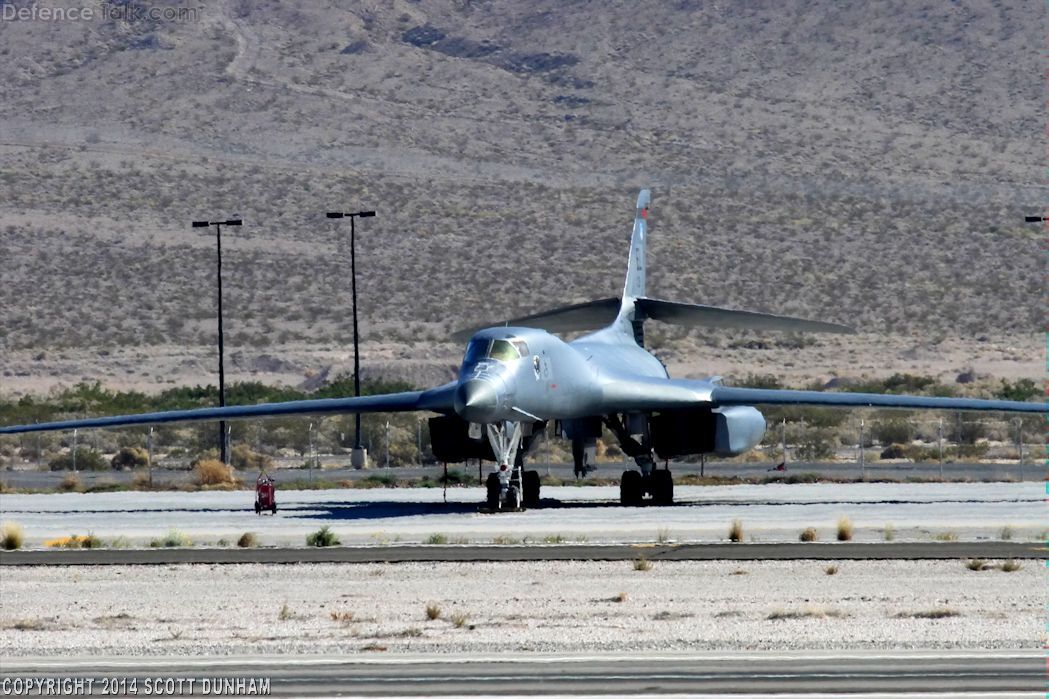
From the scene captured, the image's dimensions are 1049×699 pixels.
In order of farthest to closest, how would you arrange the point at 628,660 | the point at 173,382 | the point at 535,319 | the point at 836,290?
1. the point at 836,290
2. the point at 173,382
3. the point at 535,319
4. the point at 628,660

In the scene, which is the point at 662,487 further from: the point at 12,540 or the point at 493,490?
the point at 12,540

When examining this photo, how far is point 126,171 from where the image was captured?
115375mm

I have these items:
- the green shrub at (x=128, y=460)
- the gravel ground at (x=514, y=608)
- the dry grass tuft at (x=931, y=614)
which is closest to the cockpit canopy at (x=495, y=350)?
the gravel ground at (x=514, y=608)

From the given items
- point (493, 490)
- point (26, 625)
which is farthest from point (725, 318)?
point (26, 625)

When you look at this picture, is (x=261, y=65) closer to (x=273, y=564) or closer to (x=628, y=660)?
(x=273, y=564)

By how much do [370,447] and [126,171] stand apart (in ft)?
175

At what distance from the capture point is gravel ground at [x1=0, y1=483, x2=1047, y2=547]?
29453 millimetres

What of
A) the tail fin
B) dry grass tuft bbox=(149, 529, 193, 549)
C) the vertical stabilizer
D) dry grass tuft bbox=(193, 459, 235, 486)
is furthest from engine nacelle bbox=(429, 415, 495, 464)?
dry grass tuft bbox=(193, 459, 235, 486)

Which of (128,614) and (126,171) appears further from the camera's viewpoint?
(126,171)

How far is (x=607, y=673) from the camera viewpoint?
14.8m

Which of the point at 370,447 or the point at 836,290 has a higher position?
the point at 836,290

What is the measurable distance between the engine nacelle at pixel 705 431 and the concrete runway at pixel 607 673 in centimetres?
2134

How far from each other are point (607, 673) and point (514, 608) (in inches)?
201

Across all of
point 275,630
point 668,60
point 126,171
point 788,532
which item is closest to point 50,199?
point 126,171
